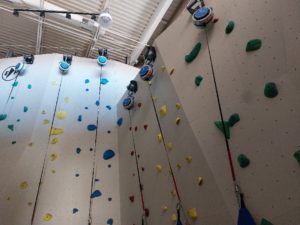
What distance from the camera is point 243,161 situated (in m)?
1.45

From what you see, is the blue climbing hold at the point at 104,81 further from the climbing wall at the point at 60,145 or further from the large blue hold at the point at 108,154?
the large blue hold at the point at 108,154

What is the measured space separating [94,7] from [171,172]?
12.0 feet

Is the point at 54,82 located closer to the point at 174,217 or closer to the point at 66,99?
the point at 66,99

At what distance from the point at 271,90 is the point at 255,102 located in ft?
0.41

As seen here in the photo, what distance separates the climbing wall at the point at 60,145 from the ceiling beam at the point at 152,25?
3.84 feet

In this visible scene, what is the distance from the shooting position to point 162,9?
14.5 feet

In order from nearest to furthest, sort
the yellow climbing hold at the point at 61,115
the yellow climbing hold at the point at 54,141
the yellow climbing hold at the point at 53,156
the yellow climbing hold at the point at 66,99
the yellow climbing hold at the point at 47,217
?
1. the yellow climbing hold at the point at 47,217
2. the yellow climbing hold at the point at 53,156
3. the yellow climbing hold at the point at 54,141
4. the yellow climbing hold at the point at 61,115
5. the yellow climbing hold at the point at 66,99

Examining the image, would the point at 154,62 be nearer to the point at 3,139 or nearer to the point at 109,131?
the point at 109,131

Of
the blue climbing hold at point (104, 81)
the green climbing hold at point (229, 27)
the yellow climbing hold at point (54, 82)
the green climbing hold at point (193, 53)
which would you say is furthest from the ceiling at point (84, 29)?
the green climbing hold at point (229, 27)

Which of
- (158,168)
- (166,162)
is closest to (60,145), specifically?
(158,168)

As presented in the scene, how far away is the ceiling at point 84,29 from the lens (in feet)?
14.7

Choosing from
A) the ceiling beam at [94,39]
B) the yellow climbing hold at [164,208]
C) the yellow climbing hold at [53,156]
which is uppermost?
the ceiling beam at [94,39]

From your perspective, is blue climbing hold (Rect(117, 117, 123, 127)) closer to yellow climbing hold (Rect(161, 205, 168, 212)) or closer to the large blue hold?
the large blue hold

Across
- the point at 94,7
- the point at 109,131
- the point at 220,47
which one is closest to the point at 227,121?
the point at 220,47
